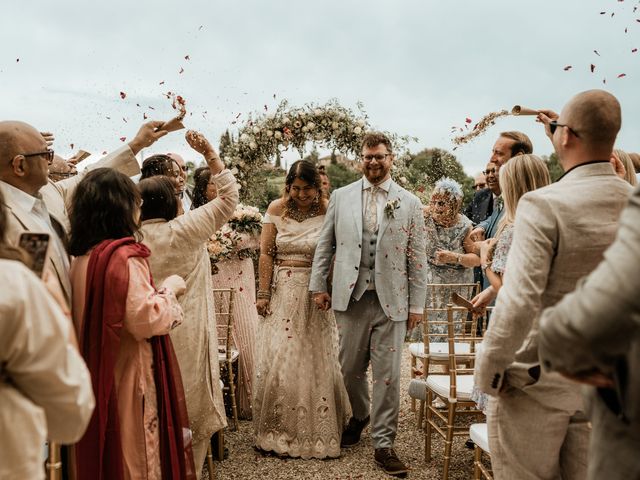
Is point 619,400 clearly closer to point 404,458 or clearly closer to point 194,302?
point 194,302

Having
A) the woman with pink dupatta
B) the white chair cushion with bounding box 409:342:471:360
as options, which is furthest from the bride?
the woman with pink dupatta

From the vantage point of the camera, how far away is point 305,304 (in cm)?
484

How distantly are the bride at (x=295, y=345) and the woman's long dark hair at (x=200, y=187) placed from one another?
76 centimetres

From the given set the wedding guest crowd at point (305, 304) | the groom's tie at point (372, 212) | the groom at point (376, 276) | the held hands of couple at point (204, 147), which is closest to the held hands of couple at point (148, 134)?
the wedding guest crowd at point (305, 304)

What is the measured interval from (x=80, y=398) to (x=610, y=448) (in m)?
1.33

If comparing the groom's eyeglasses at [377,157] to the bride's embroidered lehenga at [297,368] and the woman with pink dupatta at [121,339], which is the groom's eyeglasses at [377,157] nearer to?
the bride's embroidered lehenga at [297,368]

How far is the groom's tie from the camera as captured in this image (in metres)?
4.63

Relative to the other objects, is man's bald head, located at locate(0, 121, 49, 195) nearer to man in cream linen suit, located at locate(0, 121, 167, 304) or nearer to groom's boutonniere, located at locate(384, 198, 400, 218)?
man in cream linen suit, located at locate(0, 121, 167, 304)

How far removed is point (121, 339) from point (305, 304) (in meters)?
2.21

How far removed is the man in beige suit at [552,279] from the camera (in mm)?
2193

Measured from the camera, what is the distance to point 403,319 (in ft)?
14.8

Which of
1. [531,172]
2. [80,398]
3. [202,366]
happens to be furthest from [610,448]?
[202,366]

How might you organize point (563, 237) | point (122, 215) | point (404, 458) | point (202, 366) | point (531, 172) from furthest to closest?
point (404, 458), point (202, 366), point (531, 172), point (122, 215), point (563, 237)

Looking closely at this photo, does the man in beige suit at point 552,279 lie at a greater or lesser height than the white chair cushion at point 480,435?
greater
